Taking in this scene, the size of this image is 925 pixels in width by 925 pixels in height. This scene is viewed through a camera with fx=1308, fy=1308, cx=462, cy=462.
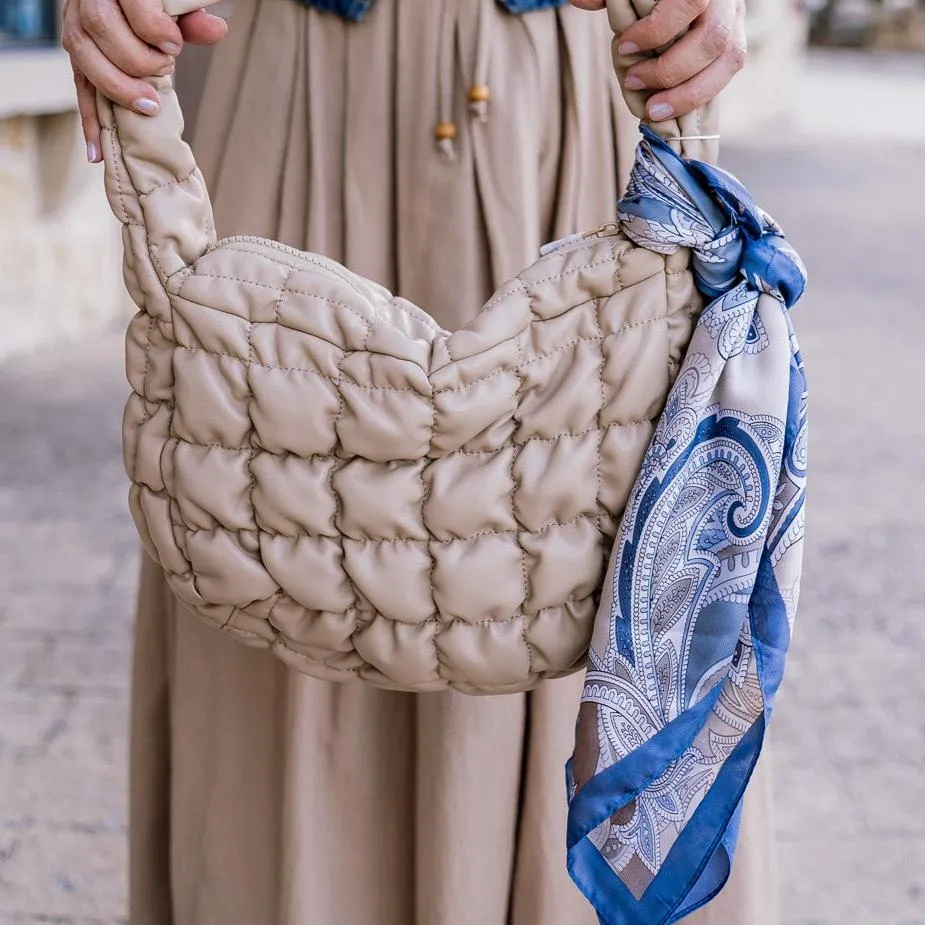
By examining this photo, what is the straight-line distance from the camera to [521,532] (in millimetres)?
886

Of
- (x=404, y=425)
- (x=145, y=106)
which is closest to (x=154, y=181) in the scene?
(x=145, y=106)

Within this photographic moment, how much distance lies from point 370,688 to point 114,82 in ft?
2.00

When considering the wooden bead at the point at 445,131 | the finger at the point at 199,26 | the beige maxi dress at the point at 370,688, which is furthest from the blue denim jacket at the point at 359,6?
the finger at the point at 199,26

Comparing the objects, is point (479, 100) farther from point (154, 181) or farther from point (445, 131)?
point (154, 181)

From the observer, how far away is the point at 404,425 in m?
0.85

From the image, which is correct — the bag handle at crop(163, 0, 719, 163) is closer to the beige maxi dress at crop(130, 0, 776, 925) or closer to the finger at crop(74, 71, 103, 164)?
the finger at crop(74, 71, 103, 164)

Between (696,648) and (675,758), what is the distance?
0.08 m

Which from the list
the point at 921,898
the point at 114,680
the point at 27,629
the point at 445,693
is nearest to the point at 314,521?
the point at 445,693

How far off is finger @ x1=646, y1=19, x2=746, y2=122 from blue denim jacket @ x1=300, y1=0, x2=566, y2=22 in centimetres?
30

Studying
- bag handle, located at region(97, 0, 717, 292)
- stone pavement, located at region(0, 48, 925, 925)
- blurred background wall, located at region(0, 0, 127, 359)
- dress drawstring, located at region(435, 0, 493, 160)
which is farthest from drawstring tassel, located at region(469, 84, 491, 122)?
blurred background wall, located at region(0, 0, 127, 359)

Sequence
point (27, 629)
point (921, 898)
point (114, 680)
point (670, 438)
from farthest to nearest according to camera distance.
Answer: point (27, 629)
point (114, 680)
point (921, 898)
point (670, 438)

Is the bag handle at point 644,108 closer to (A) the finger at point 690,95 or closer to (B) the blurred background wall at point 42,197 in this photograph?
(A) the finger at point 690,95

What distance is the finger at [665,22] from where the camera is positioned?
85cm

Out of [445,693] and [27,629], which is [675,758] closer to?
[445,693]
